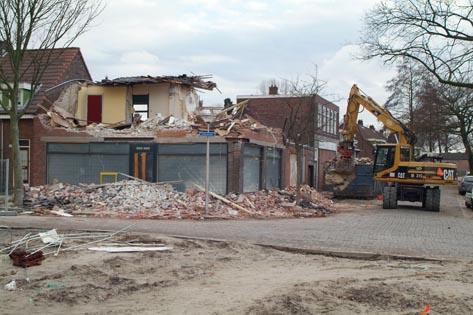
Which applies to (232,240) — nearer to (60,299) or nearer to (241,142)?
(60,299)

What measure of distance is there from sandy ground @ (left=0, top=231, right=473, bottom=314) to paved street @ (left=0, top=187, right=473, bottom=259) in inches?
52.9

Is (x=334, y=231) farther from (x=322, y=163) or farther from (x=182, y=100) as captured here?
(x=322, y=163)

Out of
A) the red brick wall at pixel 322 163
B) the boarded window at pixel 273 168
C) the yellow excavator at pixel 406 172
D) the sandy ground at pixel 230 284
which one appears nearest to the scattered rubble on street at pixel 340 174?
the boarded window at pixel 273 168

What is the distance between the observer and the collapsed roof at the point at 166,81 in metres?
28.2

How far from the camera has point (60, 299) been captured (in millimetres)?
7750

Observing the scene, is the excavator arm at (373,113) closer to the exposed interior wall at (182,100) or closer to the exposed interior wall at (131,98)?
the exposed interior wall at (182,100)

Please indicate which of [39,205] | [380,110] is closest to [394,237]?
[39,205]

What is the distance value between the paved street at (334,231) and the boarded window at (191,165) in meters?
6.79

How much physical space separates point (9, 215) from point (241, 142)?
10321 mm

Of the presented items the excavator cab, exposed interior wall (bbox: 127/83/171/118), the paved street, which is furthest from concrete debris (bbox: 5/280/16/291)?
the excavator cab

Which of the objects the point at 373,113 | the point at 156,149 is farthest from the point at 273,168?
the point at 156,149

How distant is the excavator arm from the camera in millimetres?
27625

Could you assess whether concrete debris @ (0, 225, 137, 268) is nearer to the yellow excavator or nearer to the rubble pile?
the rubble pile

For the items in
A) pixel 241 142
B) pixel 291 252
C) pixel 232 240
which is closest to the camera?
pixel 291 252
